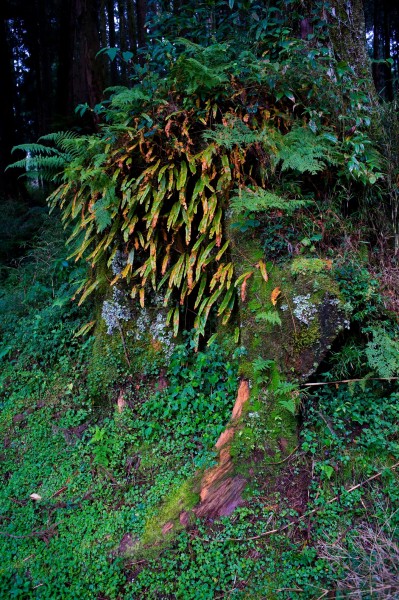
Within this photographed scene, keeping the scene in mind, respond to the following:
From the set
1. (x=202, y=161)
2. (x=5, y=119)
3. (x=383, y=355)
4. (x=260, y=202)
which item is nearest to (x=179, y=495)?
(x=383, y=355)

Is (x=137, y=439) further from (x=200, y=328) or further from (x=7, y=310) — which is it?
(x=7, y=310)

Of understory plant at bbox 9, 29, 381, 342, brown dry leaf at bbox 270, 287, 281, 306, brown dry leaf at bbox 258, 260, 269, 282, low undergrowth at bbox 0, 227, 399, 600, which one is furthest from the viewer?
understory plant at bbox 9, 29, 381, 342

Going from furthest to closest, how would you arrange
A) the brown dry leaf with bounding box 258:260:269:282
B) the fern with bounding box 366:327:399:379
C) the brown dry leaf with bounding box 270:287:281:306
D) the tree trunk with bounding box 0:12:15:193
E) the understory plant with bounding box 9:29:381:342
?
1. the tree trunk with bounding box 0:12:15:193
2. the understory plant with bounding box 9:29:381:342
3. the brown dry leaf with bounding box 258:260:269:282
4. the brown dry leaf with bounding box 270:287:281:306
5. the fern with bounding box 366:327:399:379

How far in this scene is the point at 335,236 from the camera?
4.14m

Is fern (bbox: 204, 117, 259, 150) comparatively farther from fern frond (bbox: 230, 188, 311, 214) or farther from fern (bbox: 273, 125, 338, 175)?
fern frond (bbox: 230, 188, 311, 214)

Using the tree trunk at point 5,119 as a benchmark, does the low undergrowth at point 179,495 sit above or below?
below

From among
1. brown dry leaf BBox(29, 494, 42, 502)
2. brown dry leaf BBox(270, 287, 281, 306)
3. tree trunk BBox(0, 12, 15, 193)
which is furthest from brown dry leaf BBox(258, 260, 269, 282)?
tree trunk BBox(0, 12, 15, 193)

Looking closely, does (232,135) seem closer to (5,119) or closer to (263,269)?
(263,269)

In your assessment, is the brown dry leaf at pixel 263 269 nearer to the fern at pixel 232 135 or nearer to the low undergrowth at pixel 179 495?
the low undergrowth at pixel 179 495

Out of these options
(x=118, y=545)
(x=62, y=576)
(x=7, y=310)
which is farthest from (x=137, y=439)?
(x=7, y=310)

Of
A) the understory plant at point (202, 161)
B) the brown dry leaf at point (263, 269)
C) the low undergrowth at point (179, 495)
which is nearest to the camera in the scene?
the low undergrowth at point (179, 495)

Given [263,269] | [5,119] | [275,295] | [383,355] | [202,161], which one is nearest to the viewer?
[383,355]

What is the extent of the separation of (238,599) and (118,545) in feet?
3.55

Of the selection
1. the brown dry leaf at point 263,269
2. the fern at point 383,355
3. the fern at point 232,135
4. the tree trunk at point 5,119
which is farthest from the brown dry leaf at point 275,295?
the tree trunk at point 5,119
